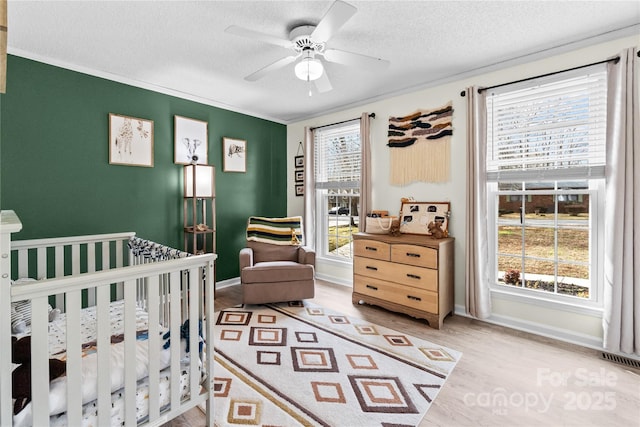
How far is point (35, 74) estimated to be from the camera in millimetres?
2535

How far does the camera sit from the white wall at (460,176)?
2.39m

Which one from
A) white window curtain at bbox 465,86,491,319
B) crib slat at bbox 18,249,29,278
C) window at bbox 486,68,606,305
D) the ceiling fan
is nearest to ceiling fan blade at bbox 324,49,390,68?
the ceiling fan

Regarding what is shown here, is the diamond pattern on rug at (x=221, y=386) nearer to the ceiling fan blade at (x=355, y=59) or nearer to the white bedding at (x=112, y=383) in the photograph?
the white bedding at (x=112, y=383)

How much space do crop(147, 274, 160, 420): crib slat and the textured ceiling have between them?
1774 mm

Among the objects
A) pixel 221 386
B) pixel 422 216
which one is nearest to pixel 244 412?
pixel 221 386

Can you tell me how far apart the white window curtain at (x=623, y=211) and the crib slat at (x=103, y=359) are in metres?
3.17

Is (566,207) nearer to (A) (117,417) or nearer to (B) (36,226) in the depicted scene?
(A) (117,417)

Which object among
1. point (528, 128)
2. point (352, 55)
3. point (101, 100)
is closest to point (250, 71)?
point (352, 55)

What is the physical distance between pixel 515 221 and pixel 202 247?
3438 millimetres

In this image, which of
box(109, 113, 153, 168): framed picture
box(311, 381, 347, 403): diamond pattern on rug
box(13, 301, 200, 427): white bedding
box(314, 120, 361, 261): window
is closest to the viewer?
box(13, 301, 200, 427): white bedding

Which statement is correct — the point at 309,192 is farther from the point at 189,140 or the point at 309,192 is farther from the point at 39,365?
the point at 39,365

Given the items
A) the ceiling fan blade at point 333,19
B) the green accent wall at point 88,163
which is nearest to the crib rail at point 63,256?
the green accent wall at point 88,163

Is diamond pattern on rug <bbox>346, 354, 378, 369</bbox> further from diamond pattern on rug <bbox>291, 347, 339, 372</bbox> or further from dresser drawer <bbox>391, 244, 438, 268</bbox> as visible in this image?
dresser drawer <bbox>391, 244, 438, 268</bbox>

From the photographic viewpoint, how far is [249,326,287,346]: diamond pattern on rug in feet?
8.04
